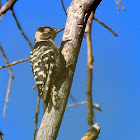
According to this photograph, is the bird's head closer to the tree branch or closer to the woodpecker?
the woodpecker

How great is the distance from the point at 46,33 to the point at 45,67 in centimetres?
64

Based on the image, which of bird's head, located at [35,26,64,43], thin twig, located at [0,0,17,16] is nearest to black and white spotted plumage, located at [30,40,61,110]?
bird's head, located at [35,26,64,43]

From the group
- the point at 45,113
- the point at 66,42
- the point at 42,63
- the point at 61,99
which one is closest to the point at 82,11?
the point at 66,42

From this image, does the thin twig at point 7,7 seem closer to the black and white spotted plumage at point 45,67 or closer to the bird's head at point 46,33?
the black and white spotted plumage at point 45,67

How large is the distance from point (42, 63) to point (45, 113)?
558 millimetres

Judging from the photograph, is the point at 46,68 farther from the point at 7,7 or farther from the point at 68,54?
the point at 7,7

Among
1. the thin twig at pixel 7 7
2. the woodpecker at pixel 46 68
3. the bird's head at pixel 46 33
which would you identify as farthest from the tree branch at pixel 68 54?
the thin twig at pixel 7 7

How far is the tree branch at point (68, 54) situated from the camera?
1810mm

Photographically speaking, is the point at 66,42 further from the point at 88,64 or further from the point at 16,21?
the point at 88,64

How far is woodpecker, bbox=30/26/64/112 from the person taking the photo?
6.74 feet

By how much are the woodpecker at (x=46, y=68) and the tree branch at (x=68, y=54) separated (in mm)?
70

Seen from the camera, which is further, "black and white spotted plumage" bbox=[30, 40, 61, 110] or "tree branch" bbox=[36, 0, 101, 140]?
"black and white spotted plumage" bbox=[30, 40, 61, 110]

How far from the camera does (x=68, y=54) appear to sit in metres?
2.12

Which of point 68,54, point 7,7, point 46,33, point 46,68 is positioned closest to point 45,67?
point 46,68
